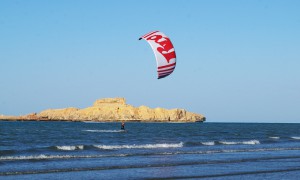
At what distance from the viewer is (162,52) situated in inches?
947

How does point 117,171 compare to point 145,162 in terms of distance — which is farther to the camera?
point 145,162

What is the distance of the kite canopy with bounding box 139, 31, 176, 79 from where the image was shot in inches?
925

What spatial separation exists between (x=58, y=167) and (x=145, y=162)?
4.79 meters

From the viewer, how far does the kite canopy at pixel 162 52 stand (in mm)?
23484

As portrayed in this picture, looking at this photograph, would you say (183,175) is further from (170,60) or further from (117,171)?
(170,60)

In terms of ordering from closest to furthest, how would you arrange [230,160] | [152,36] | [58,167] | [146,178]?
1. [146,178]
2. [58,167]
3. [152,36]
4. [230,160]

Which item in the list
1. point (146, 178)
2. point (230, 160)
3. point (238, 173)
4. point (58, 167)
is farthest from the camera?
point (230, 160)

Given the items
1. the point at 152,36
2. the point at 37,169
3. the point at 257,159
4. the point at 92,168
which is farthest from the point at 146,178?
the point at 257,159

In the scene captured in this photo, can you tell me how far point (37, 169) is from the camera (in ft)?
71.1

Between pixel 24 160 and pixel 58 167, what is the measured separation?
4394mm

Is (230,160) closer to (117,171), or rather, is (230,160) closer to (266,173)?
(266,173)

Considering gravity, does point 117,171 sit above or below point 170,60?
below

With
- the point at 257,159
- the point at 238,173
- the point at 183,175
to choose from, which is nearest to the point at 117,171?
the point at 183,175

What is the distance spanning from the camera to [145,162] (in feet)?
83.0
